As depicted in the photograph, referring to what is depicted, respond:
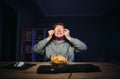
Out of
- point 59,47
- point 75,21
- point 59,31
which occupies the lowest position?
point 59,47

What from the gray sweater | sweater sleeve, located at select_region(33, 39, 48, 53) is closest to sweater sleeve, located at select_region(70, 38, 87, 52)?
the gray sweater

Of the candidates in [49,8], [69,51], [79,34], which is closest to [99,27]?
[79,34]

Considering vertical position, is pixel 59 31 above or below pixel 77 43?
above

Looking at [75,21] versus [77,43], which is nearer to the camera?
[77,43]

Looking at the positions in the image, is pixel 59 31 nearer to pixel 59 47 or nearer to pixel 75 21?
pixel 59 47

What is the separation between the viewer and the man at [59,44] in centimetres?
229

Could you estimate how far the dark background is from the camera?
15.7ft

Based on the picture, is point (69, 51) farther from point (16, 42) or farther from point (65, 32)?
point (16, 42)

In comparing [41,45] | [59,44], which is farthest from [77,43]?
[41,45]

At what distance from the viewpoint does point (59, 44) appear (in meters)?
2.38

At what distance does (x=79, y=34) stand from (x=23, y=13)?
2854 mm

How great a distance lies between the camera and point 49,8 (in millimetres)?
6211

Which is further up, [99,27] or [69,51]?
[99,27]

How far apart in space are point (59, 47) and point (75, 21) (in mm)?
5108
